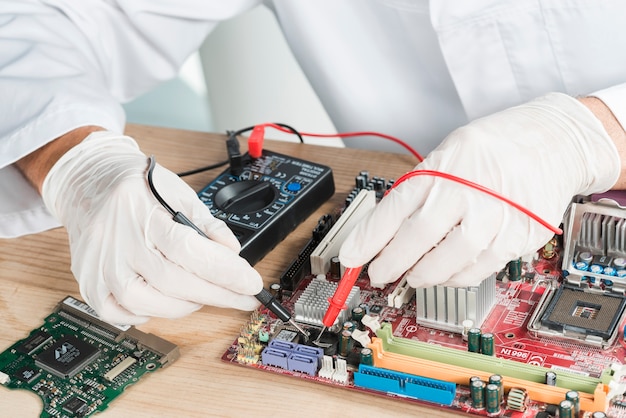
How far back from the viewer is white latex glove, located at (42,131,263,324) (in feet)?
4.51

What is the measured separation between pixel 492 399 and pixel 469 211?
1.01 feet

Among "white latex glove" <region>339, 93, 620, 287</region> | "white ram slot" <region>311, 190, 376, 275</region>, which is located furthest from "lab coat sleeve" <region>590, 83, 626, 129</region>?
"white ram slot" <region>311, 190, 376, 275</region>

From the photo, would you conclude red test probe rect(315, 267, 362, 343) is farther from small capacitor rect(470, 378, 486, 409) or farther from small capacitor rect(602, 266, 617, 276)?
small capacitor rect(602, 266, 617, 276)

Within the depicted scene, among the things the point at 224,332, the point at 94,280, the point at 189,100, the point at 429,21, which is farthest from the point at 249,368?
the point at 189,100

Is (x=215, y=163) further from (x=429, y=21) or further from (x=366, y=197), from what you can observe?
(x=429, y=21)

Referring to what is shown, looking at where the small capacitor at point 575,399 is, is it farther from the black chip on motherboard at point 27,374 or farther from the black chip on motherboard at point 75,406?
the black chip on motherboard at point 27,374

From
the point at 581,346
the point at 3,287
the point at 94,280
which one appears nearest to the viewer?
the point at 581,346

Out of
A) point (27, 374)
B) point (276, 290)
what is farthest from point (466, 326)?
point (27, 374)

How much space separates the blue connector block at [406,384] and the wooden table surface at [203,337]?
0.7 inches

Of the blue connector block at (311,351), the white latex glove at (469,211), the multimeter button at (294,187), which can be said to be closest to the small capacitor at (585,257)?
the white latex glove at (469,211)

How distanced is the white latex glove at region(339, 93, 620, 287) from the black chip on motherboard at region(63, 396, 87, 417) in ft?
1.64

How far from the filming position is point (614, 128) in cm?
152

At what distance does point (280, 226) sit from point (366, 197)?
196 millimetres

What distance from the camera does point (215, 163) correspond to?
204cm
